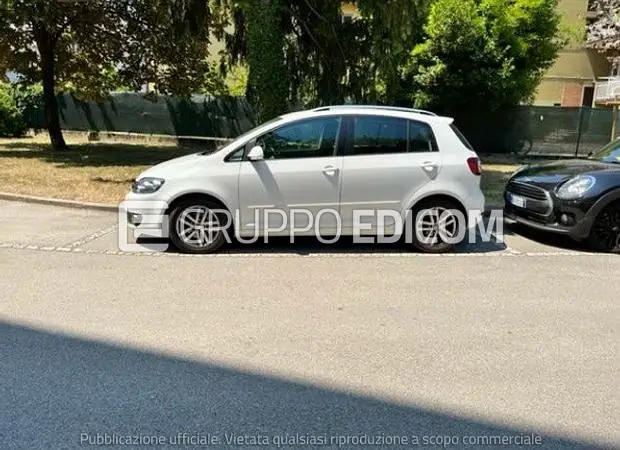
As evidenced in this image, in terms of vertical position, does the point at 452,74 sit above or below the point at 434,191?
above

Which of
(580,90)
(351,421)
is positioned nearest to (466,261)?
(351,421)

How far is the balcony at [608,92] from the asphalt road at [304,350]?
23.0 metres

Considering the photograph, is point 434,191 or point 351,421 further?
point 434,191

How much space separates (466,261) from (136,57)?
14898 millimetres

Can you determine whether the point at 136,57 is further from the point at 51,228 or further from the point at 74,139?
the point at 51,228

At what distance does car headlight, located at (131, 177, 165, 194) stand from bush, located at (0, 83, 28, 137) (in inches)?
774

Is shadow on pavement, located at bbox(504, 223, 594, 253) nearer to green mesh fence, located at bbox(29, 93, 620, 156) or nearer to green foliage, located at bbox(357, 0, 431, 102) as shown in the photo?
green foliage, located at bbox(357, 0, 431, 102)

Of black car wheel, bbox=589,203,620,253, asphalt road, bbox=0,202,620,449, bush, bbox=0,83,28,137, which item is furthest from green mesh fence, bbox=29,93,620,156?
asphalt road, bbox=0,202,620,449

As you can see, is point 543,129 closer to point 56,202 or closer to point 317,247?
point 317,247

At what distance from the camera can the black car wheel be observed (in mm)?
7258

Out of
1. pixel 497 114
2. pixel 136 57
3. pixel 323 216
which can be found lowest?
pixel 323 216

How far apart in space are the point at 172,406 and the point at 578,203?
5.89 m

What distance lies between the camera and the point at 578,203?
23.5ft

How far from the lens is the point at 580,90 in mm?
34375
